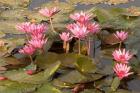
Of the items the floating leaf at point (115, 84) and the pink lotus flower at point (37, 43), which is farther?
the pink lotus flower at point (37, 43)

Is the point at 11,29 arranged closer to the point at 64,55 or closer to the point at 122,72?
the point at 64,55

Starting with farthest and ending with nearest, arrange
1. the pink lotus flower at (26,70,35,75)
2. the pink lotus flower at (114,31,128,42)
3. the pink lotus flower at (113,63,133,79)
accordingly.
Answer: the pink lotus flower at (114,31,128,42)
the pink lotus flower at (26,70,35,75)
the pink lotus flower at (113,63,133,79)

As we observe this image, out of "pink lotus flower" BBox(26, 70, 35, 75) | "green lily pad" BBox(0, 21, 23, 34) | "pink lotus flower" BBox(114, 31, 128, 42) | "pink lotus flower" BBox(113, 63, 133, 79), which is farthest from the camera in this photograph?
"green lily pad" BBox(0, 21, 23, 34)

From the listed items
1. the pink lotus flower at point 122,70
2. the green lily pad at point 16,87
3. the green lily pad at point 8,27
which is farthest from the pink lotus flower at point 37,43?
the green lily pad at point 8,27

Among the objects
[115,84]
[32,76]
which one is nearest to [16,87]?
[32,76]

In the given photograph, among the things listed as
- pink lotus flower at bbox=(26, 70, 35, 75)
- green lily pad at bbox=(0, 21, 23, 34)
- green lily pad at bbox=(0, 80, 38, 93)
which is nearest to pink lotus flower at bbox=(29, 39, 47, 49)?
pink lotus flower at bbox=(26, 70, 35, 75)

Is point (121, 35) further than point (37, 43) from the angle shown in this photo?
Yes

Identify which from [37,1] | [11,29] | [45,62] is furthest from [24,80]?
[37,1]

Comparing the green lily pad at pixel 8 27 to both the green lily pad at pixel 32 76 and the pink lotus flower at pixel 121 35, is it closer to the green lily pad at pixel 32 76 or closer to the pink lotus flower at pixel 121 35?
the green lily pad at pixel 32 76

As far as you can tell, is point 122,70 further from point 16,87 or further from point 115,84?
point 16,87

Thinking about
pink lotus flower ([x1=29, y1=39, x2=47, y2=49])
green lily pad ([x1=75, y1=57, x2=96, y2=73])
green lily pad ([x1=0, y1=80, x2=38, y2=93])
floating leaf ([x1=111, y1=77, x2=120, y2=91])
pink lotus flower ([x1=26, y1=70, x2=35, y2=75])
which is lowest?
green lily pad ([x1=0, y1=80, x2=38, y2=93])

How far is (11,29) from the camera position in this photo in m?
3.19

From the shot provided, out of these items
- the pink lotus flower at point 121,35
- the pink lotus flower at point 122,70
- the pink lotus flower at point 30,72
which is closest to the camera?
the pink lotus flower at point 122,70

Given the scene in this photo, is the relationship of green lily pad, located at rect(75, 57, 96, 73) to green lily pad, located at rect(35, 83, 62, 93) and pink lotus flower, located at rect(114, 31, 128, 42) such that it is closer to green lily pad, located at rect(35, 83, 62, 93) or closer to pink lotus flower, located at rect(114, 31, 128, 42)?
green lily pad, located at rect(35, 83, 62, 93)
